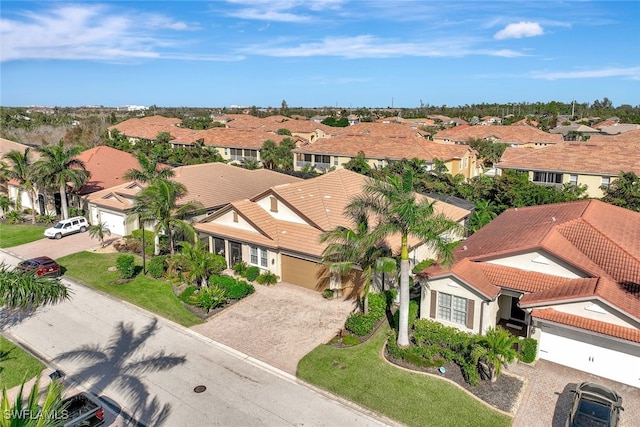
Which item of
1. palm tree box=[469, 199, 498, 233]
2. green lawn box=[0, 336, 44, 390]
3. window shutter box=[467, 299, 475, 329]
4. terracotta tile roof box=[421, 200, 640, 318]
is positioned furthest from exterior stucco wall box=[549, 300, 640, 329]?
green lawn box=[0, 336, 44, 390]

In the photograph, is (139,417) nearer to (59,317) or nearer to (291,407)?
(291,407)

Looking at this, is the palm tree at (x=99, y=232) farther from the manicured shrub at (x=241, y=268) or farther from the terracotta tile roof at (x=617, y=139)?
the terracotta tile roof at (x=617, y=139)

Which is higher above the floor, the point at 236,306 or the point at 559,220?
the point at 559,220

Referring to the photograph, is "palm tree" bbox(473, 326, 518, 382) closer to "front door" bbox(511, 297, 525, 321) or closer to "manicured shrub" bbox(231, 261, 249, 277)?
"front door" bbox(511, 297, 525, 321)

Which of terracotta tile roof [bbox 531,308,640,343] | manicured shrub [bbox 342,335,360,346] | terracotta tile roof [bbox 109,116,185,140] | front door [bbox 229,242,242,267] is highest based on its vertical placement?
terracotta tile roof [bbox 109,116,185,140]

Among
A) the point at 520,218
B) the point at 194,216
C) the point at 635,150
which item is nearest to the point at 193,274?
the point at 194,216

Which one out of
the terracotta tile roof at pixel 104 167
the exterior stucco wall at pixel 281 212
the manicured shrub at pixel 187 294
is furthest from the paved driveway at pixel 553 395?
the terracotta tile roof at pixel 104 167
